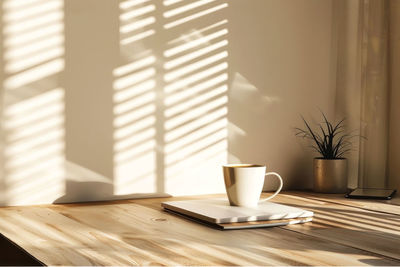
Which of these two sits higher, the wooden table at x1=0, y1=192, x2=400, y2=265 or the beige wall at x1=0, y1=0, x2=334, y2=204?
the beige wall at x1=0, y1=0, x2=334, y2=204

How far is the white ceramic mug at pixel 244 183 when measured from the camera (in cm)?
119

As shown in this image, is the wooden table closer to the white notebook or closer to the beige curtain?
the white notebook

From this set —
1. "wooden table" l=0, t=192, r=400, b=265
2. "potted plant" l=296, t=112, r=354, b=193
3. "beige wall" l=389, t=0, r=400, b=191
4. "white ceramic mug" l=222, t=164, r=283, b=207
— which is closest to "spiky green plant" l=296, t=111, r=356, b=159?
"potted plant" l=296, t=112, r=354, b=193

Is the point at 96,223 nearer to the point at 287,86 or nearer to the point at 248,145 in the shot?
the point at 248,145

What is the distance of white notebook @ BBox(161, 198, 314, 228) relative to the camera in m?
1.10

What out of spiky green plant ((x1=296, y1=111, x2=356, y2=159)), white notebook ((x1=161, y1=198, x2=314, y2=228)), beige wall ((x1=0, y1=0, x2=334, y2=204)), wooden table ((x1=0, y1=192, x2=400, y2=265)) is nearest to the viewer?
wooden table ((x1=0, y1=192, x2=400, y2=265))

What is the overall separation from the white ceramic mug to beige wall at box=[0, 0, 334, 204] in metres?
0.40

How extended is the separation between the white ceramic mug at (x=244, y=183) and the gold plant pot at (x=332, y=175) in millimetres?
494

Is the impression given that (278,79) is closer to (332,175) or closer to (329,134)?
(329,134)

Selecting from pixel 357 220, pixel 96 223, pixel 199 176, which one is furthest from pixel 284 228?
pixel 199 176

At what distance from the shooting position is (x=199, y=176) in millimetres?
1639

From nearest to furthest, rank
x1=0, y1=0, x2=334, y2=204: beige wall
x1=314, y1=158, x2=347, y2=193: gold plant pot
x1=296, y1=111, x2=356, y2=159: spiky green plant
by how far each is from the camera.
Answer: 1. x1=0, y1=0, x2=334, y2=204: beige wall
2. x1=314, y1=158, x2=347, y2=193: gold plant pot
3. x1=296, y1=111, x2=356, y2=159: spiky green plant

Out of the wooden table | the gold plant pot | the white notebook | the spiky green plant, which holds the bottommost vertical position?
the wooden table

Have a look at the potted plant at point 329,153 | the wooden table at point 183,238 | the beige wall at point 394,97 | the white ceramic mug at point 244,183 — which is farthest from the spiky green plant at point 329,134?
the white ceramic mug at point 244,183
